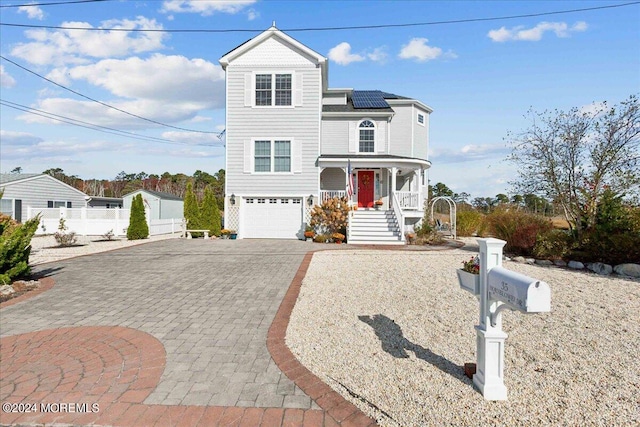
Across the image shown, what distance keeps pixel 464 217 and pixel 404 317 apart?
15773 millimetres

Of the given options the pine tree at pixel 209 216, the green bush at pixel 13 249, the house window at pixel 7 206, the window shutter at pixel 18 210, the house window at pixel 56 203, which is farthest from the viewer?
the house window at pixel 56 203

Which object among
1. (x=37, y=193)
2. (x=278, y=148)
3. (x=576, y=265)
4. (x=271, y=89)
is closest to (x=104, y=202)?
(x=37, y=193)

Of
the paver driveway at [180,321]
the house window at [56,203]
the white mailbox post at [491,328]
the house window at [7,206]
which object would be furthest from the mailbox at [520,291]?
the house window at [56,203]

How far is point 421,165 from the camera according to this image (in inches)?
707

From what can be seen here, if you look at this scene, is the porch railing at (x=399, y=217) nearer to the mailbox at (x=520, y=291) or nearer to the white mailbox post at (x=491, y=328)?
the white mailbox post at (x=491, y=328)

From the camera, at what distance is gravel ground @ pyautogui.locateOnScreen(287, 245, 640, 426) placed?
289 cm

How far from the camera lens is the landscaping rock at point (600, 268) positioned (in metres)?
8.73

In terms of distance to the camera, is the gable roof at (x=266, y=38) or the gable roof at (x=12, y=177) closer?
the gable roof at (x=266, y=38)

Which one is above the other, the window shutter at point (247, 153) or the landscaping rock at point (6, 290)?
the window shutter at point (247, 153)

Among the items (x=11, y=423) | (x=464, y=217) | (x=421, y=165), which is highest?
(x=421, y=165)

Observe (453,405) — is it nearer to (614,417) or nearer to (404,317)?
(614,417)

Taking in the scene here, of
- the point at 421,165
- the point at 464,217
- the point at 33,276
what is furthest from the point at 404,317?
the point at 464,217

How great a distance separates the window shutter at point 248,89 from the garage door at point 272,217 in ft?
15.9

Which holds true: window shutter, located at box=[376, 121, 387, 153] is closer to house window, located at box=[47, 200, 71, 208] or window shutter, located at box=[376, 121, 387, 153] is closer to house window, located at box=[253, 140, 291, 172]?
house window, located at box=[253, 140, 291, 172]
